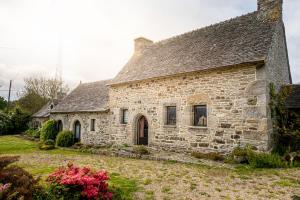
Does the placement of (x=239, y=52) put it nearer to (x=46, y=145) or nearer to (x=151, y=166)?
(x=151, y=166)

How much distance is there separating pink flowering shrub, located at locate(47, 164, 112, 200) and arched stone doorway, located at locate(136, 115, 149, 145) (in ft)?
30.3

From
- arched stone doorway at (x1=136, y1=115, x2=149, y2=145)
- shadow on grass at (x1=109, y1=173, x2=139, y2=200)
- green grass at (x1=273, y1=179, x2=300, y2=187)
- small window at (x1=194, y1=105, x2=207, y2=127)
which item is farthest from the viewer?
arched stone doorway at (x1=136, y1=115, x2=149, y2=145)

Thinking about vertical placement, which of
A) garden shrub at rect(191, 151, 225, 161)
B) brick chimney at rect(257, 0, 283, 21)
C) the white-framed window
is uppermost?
brick chimney at rect(257, 0, 283, 21)

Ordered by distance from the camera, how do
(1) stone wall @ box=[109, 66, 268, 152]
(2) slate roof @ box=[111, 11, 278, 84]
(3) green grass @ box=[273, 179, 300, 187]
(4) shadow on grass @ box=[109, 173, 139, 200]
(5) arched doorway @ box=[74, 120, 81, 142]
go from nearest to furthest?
1. (4) shadow on grass @ box=[109, 173, 139, 200]
2. (3) green grass @ box=[273, 179, 300, 187]
3. (1) stone wall @ box=[109, 66, 268, 152]
4. (2) slate roof @ box=[111, 11, 278, 84]
5. (5) arched doorway @ box=[74, 120, 81, 142]

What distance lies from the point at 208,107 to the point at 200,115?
2.38 feet

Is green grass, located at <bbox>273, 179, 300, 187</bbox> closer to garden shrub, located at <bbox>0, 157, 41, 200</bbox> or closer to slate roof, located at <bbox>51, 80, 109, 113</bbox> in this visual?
garden shrub, located at <bbox>0, 157, 41, 200</bbox>

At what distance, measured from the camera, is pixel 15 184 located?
433 centimetres

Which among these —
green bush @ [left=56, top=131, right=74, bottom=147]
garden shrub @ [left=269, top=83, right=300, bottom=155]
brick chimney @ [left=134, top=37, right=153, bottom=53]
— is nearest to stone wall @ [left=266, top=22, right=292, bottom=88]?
garden shrub @ [left=269, top=83, right=300, bottom=155]

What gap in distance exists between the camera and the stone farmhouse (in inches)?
385

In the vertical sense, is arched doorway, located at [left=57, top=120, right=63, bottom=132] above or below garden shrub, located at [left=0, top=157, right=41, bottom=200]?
above

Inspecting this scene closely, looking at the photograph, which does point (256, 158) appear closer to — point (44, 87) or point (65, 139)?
point (65, 139)

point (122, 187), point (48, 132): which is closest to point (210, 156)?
point (122, 187)

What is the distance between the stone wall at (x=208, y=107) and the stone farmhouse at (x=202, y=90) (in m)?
0.04

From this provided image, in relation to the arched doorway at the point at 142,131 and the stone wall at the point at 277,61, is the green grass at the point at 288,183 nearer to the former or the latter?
the stone wall at the point at 277,61
